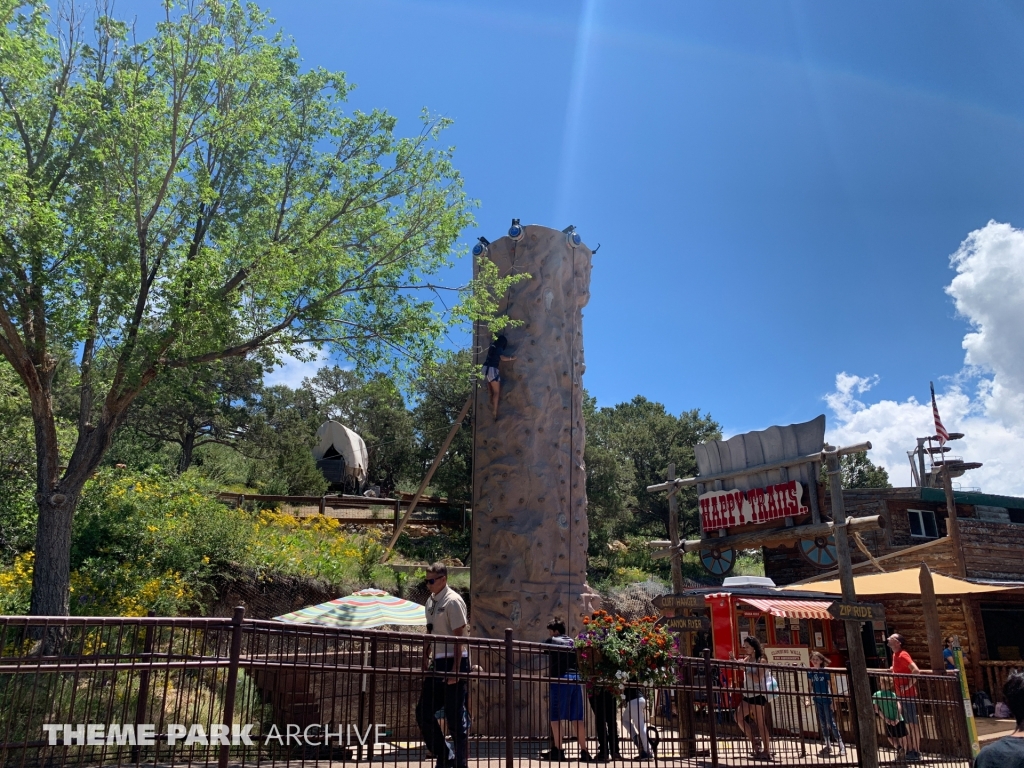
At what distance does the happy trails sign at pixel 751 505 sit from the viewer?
1158cm

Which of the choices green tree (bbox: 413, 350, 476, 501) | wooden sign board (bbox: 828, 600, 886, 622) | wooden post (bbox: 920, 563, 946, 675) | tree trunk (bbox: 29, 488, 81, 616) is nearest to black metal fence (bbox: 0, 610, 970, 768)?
tree trunk (bbox: 29, 488, 81, 616)

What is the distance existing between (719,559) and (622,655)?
6.64 metres

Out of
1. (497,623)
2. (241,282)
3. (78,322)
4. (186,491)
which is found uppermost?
(241,282)

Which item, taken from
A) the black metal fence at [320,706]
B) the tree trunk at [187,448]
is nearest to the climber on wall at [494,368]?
the black metal fence at [320,706]

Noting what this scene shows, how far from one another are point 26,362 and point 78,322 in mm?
768

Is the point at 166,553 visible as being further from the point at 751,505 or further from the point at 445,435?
the point at 445,435

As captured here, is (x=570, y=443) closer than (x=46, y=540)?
No

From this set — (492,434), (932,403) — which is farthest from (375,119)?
(932,403)

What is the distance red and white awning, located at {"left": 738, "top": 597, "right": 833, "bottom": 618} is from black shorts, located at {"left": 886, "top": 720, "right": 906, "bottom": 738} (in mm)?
3144

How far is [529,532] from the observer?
502 inches

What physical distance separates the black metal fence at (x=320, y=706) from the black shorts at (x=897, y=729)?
0.04 metres

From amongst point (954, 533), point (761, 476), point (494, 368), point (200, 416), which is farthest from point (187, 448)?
point (954, 533)

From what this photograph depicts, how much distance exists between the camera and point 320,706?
601 cm

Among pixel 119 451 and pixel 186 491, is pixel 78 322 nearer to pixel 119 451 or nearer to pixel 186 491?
pixel 186 491
